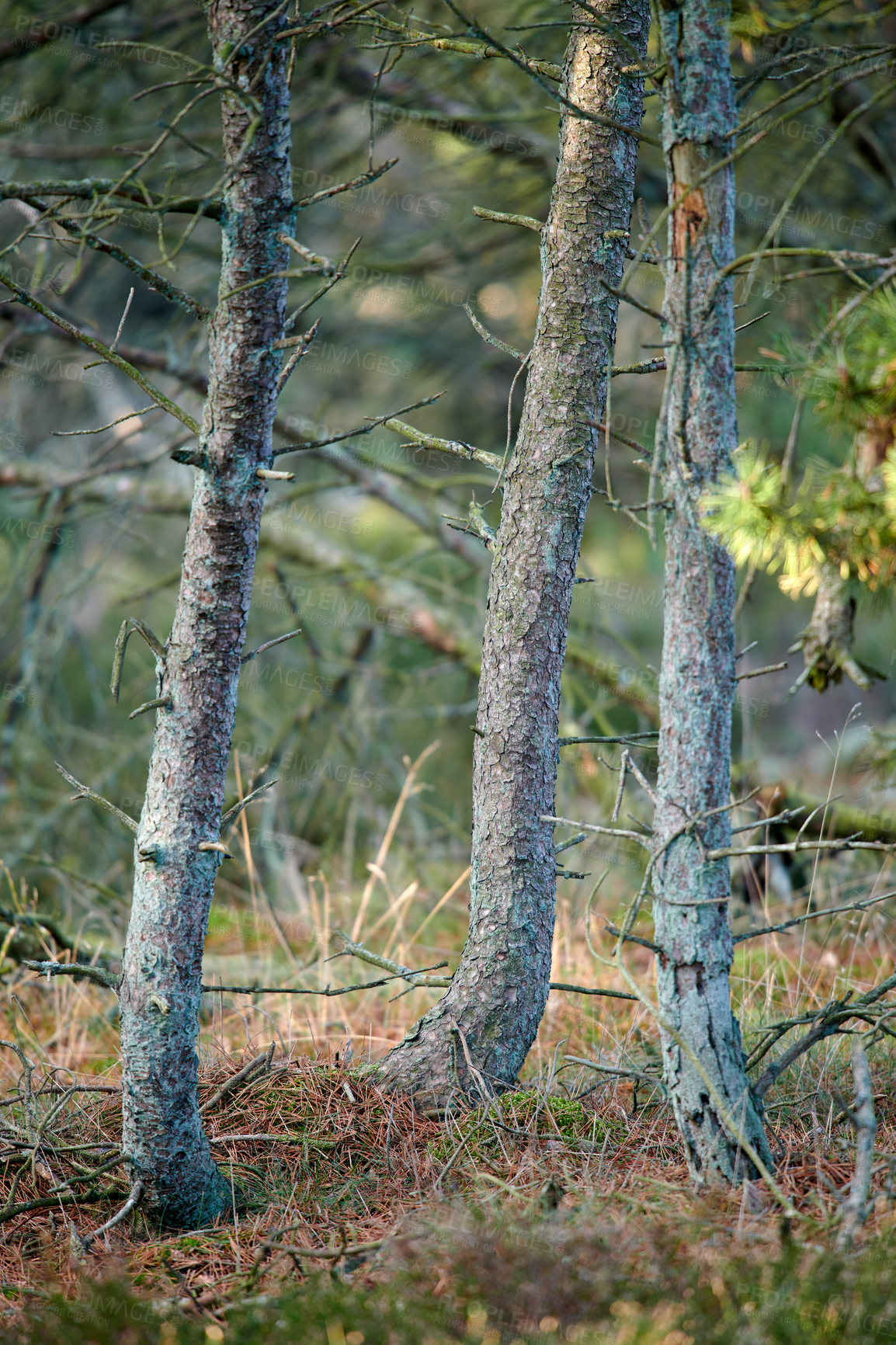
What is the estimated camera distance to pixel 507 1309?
147 centimetres

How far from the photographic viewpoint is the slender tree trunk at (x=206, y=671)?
1969 millimetres

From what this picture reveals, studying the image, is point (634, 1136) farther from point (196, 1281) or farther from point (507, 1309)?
point (196, 1281)

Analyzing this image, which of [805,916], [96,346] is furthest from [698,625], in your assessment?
[96,346]

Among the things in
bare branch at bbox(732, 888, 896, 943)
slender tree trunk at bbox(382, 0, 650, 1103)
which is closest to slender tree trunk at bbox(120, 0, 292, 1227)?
slender tree trunk at bbox(382, 0, 650, 1103)

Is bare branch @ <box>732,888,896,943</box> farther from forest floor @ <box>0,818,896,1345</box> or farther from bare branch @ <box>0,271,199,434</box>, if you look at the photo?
bare branch @ <box>0,271,199,434</box>

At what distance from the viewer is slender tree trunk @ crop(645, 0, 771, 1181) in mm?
1888

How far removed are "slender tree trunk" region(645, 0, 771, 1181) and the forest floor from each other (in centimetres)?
21

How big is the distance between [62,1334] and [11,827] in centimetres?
431

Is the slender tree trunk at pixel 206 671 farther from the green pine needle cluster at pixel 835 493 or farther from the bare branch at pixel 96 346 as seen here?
the green pine needle cluster at pixel 835 493

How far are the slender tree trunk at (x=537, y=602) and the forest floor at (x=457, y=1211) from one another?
0.70 ft

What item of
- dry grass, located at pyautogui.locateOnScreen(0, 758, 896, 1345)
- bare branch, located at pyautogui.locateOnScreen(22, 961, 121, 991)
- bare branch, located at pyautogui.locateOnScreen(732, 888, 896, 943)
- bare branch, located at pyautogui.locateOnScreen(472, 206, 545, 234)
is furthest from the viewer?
bare branch, located at pyautogui.locateOnScreen(472, 206, 545, 234)

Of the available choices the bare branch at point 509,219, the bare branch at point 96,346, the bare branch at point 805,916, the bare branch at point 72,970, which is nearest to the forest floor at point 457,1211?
the bare branch at point 72,970

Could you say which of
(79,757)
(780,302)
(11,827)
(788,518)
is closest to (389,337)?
(780,302)

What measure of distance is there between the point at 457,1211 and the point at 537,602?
1264 millimetres
